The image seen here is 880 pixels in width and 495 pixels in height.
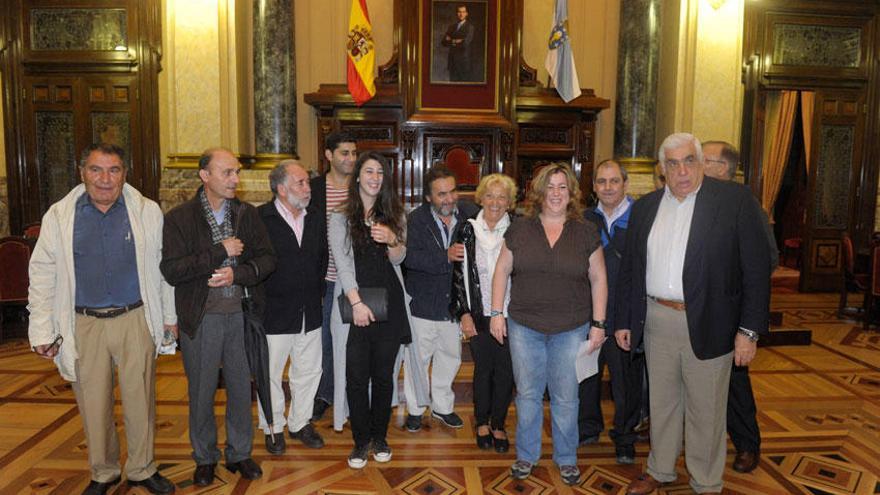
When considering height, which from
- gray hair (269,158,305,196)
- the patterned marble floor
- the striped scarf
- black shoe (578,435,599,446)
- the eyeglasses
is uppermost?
the eyeglasses

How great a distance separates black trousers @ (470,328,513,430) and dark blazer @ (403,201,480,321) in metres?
0.29

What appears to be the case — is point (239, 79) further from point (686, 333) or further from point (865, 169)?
point (865, 169)

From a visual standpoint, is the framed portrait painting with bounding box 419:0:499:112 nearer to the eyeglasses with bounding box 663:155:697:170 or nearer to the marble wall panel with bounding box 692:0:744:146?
the marble wall panel with bounding box 692:0:744:146

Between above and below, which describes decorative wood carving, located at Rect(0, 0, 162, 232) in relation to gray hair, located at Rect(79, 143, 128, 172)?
above

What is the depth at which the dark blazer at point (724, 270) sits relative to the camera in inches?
104

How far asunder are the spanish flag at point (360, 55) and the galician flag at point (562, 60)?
6.58 ft

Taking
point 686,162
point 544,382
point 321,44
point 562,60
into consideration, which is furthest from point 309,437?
point 321,44

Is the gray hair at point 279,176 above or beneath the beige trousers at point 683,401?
above

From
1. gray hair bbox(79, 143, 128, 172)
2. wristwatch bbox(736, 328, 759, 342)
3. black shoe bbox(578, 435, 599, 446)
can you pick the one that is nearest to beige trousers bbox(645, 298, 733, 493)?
wristwatch bbox(736, 328, 759, 342)

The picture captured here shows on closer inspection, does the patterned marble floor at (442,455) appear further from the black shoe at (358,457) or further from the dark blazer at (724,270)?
the dark blazer at (724,270)

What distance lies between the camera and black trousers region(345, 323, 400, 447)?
10.1 ft

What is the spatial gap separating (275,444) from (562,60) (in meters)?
5.32

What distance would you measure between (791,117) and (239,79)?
8527mm

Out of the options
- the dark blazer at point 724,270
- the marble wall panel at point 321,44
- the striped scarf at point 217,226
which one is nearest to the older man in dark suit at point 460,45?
the marble wall panel at point 321,44
